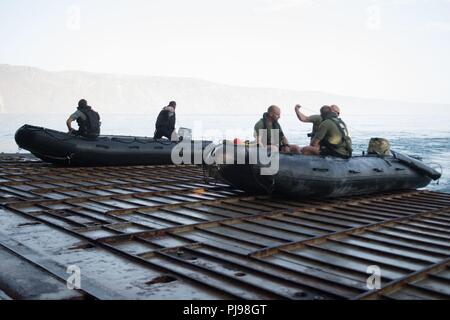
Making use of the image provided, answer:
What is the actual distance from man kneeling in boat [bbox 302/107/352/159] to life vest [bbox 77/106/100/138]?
21.8ft

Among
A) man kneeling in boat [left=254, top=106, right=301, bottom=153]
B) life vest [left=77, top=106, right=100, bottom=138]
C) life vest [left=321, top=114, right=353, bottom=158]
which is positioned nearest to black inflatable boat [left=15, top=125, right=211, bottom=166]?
life vest [left=77, top=106, right=100, bottom=138]

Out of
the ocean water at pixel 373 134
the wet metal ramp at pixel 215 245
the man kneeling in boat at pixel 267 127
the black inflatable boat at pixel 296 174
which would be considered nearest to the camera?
the wet metal ramp at pixel 215 245

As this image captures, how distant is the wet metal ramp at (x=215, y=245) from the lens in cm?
381

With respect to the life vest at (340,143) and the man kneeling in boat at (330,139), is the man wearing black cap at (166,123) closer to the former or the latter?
the man kneeling in boat at (330,139)

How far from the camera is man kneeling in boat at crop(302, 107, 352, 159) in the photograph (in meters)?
8.66

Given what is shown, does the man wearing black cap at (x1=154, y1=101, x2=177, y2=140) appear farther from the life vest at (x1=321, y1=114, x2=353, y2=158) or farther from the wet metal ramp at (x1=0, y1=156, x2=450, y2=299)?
the life vest at (x1=321, y1=114, x2=353, y2=158)

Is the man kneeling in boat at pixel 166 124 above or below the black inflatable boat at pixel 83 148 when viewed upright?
above

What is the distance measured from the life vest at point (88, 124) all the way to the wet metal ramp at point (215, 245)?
151 inches

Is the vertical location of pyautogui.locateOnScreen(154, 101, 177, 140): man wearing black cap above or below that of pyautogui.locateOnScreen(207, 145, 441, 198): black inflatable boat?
above

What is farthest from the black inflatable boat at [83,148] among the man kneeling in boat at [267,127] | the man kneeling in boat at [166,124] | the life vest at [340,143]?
the life vest at [340,143]

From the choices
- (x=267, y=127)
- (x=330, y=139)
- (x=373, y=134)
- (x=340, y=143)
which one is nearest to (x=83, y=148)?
(x=267, y=127)
